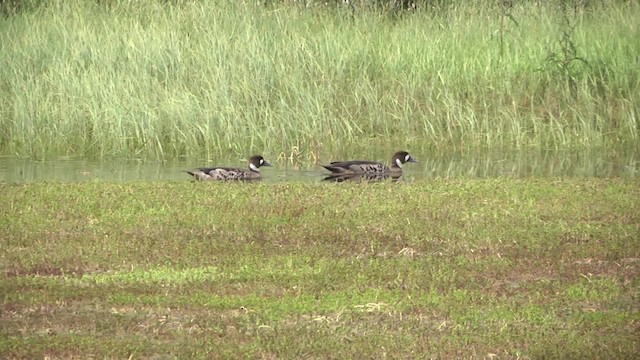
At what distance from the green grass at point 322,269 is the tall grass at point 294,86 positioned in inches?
141

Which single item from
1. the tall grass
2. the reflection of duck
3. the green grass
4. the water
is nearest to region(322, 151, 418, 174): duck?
the reflection of duck

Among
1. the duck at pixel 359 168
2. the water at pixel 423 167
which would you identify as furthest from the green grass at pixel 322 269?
the water at pixel 423 167

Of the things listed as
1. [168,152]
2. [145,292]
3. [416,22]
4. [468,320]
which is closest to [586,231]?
[468,320]

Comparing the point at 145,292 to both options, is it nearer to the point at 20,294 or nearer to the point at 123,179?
the point at 20,294

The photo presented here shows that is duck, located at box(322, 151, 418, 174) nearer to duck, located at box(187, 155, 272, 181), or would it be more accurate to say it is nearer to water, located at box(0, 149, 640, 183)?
water, located at box(0, 149, 640, 183)

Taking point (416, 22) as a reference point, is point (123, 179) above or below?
below

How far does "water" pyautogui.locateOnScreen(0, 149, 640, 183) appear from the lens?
650 inches

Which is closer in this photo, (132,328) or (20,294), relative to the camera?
(132,328)

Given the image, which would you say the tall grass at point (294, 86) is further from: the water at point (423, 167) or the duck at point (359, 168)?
the duck at point (359, 168)

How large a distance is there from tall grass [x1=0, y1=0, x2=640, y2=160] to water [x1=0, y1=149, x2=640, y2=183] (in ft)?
1.41

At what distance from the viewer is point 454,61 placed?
66.5 feet

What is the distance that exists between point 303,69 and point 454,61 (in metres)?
2.24

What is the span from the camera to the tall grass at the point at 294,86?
18.4 metres

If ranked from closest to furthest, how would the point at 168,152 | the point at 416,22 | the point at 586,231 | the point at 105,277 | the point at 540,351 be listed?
the point at 540,351, the point at 105,277, the point at 586,231, the point at 168,152, the point at 416,22
